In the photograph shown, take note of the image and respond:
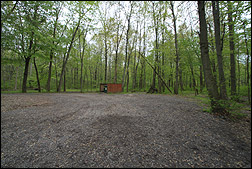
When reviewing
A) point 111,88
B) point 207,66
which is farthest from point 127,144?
point 111,88

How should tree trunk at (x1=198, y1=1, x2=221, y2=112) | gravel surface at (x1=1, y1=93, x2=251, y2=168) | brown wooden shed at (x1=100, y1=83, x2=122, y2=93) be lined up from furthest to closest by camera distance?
brown wooden shed at (x1=100, y1=83, x2=122, y2=93) < tree trunk at (x1=198, y1=1, x2=221, y2=112) < gravel surface at (x1=1, y1=93, x2=251, y2=168)

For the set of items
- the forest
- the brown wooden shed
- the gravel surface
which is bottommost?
the gravel surface

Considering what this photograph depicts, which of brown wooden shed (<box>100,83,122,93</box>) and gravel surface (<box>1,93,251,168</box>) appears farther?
brown wooden shed (<box>100,83,122,93</box>)

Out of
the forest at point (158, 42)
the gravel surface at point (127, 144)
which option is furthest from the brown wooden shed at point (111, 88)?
the gravel surface at point (127, 144)

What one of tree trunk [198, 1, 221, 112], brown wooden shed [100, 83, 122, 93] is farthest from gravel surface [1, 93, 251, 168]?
brown wooden shed [100, 83, 122, 93]

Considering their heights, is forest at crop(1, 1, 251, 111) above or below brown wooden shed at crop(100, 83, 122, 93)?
above

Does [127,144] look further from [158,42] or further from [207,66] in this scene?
[158,42]

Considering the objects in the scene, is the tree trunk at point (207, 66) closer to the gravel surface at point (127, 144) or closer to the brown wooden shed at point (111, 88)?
the gravel surface at point (127, 144)

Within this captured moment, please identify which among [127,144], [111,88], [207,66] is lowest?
[127,144]

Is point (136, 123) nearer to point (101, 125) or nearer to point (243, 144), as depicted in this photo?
point (101, 125)

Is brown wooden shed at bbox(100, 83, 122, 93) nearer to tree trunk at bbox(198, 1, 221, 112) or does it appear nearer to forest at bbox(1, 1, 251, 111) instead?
forest at bbox(1, 1, 251, 111)

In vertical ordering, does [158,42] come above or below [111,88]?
above

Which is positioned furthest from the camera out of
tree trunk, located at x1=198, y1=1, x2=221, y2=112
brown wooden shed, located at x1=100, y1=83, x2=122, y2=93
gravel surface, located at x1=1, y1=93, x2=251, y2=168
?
brown wooden shed, located at x1=100, y1=83, x2=122, y2=93

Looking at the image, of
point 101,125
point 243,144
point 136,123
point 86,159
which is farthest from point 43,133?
point 243,144
